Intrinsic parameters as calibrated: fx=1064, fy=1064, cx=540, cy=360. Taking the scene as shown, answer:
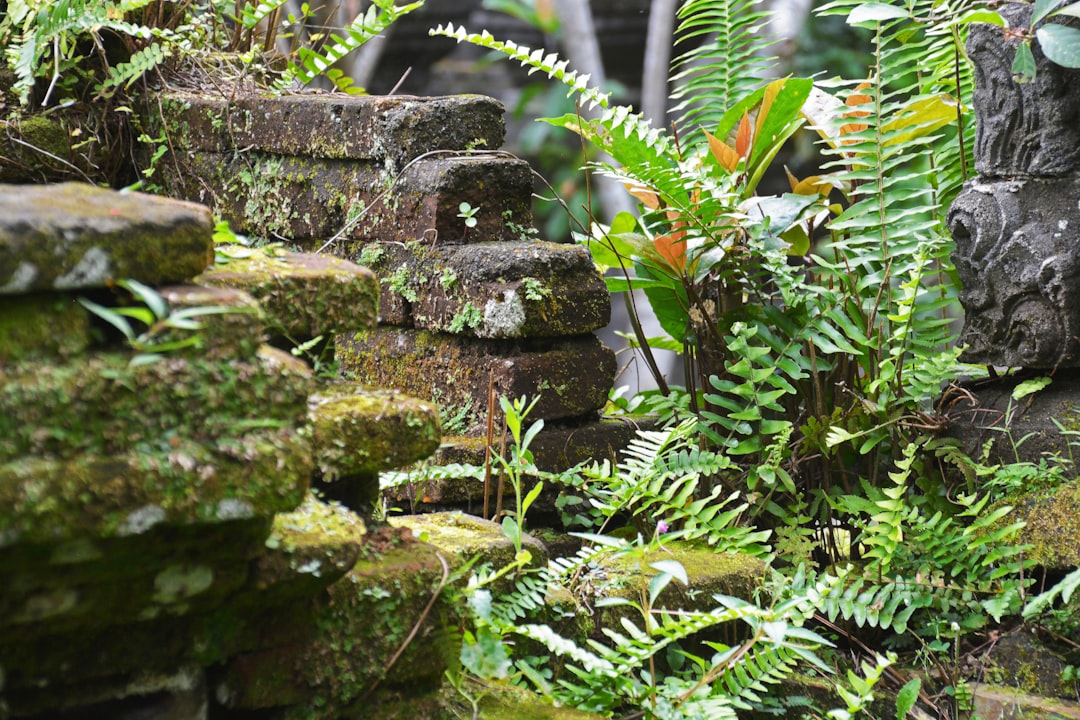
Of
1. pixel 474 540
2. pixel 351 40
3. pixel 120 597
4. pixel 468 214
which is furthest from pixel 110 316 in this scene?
pixel 351 40

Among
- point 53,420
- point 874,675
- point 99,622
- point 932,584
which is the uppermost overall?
point 53,420

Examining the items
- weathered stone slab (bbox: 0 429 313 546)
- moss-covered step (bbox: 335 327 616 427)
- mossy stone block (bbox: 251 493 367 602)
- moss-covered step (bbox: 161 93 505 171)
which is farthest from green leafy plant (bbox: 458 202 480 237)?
weathered stone slab (bbox: 0 429 313 546)

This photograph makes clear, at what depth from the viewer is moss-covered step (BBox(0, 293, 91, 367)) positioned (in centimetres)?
114

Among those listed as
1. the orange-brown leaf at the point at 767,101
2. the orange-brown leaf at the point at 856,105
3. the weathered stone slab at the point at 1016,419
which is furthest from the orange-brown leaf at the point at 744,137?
the weathered stone slab at the point at 1016,419

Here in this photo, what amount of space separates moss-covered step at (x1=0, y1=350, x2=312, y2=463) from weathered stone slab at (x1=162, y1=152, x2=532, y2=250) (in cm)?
153

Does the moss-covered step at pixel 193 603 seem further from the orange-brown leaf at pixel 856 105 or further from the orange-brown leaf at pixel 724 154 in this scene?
the orange-brown leaf at pixel 856 105

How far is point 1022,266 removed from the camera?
2613 millimetres

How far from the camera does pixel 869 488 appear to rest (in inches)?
103

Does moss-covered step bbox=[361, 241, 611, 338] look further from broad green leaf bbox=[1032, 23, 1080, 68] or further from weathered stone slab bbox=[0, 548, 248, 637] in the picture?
weathered stone slab bbox=[0, 548, 248, 637]

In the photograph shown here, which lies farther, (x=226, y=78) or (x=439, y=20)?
(x=439, y=20)

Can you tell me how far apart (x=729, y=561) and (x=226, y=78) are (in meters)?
2.50

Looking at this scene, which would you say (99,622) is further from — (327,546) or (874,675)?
(874,675)

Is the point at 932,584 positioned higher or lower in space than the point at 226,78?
lower

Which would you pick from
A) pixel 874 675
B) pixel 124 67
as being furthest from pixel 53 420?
pixel 124 67
